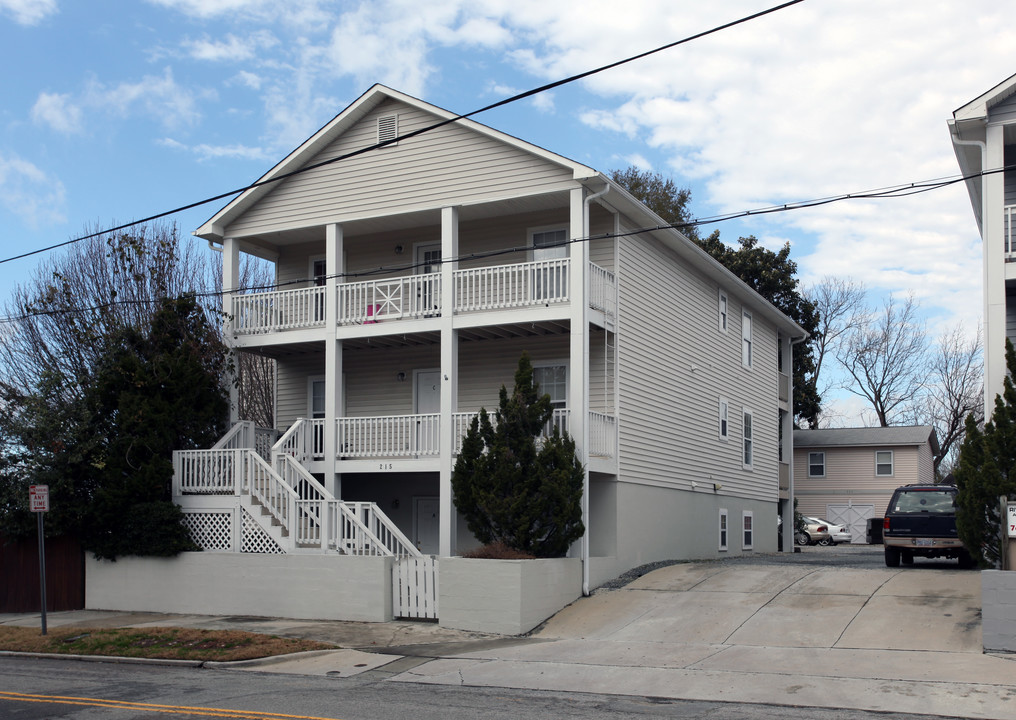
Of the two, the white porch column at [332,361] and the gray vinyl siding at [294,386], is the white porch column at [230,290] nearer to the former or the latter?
the gray vinyl siding at [294,386]

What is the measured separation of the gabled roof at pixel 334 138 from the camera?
20.2 m

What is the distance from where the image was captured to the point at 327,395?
2178 cm

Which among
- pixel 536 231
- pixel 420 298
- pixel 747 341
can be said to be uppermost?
pixel 536 231

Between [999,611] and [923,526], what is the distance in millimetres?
7249

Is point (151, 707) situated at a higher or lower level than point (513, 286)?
lower

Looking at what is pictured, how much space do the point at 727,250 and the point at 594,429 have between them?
2717 cm

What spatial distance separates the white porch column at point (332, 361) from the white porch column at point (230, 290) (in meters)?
2.14

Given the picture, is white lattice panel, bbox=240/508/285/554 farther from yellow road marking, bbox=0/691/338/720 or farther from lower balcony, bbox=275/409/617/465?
yellow road marking, bbox=0/691/338/720

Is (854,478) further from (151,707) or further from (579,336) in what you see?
(151,707)

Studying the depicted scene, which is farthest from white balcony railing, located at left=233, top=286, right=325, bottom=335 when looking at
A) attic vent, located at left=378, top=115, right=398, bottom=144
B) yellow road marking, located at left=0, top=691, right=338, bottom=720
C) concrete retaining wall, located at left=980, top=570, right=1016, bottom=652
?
concrete retaining wall, located at left=980, top=570, right=1016, bottom=652

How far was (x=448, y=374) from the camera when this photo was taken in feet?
67.2

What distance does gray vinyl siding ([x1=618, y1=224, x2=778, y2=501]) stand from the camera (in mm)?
21828

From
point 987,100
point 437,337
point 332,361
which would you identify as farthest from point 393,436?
point 987,100

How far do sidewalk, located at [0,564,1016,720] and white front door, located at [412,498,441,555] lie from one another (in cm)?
537
